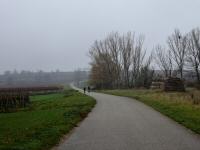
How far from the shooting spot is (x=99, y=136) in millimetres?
14547

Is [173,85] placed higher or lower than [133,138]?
higher

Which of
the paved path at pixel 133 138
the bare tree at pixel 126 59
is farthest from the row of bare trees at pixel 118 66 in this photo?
the paved path at pixel 133 138

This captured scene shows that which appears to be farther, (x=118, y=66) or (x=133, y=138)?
(x=118, y=66)

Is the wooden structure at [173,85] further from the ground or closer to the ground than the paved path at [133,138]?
further from the ground

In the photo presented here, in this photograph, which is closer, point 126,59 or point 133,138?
point 133,138

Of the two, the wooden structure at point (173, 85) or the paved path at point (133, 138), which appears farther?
the wooden structure at point (173, 85)

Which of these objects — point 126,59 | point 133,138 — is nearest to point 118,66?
point 126,59

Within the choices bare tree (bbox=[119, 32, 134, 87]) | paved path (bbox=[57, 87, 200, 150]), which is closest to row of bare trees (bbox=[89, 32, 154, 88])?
bare tree (bbox=[119, 32, 134, 87])

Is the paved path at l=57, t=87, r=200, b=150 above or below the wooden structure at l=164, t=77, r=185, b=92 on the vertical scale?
below

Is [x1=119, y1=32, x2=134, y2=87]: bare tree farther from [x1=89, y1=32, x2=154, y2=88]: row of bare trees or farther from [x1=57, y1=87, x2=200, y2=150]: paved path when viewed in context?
[x1=57, y1=87, x2=200, y2=150]: paved path

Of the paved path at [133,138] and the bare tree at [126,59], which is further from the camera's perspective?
the bare tree at [126,59]

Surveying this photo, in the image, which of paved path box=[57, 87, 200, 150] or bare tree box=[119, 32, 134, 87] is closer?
paved path box=[57, 87, 200, 150]

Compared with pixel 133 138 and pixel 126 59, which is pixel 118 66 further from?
pixel 133 138

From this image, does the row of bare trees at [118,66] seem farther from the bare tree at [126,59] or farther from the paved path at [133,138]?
the paved path at [133,138]
